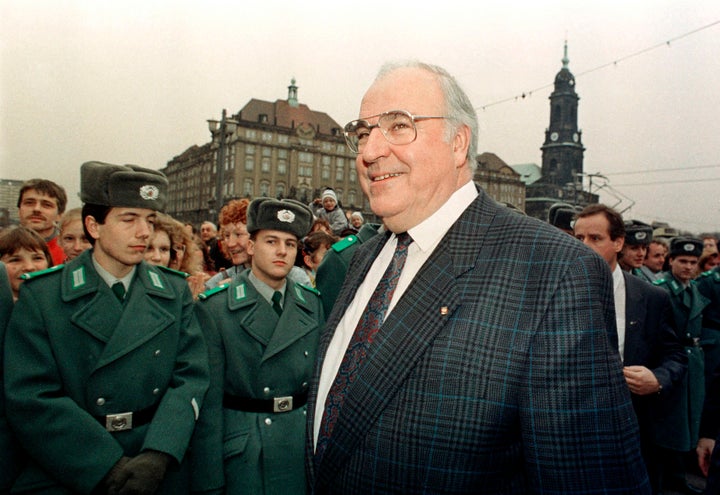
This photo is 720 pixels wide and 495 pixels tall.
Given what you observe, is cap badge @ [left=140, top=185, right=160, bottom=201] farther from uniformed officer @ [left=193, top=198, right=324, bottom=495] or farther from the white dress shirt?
the white dress shirt

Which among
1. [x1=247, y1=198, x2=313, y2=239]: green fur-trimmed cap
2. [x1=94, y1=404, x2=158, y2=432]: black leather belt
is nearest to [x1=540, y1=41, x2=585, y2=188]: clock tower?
[x1=247, y1=198, x2=313, y2=239]: green fur-trimmed cap

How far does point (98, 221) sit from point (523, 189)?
97922 mm

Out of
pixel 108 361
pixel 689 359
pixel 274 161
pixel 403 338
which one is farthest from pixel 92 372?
pixel 274 161

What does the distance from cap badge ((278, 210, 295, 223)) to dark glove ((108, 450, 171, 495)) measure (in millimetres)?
1598

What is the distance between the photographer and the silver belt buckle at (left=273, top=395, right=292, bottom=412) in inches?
119

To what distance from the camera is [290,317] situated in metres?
3.19

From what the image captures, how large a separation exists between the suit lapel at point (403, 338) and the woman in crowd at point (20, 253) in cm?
292

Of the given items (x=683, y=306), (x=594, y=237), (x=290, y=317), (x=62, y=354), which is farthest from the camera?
(x=683, y=306)

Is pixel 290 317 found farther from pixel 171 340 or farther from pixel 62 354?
pixel 62 354

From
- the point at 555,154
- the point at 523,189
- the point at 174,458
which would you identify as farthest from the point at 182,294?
the point at 555,154

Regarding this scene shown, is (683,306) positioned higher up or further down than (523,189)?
further down

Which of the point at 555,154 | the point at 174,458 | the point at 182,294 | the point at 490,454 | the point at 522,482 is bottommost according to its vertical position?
the point at 174,458

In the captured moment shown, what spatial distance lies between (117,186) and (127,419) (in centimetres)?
118

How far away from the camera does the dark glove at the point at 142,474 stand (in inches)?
91.1
